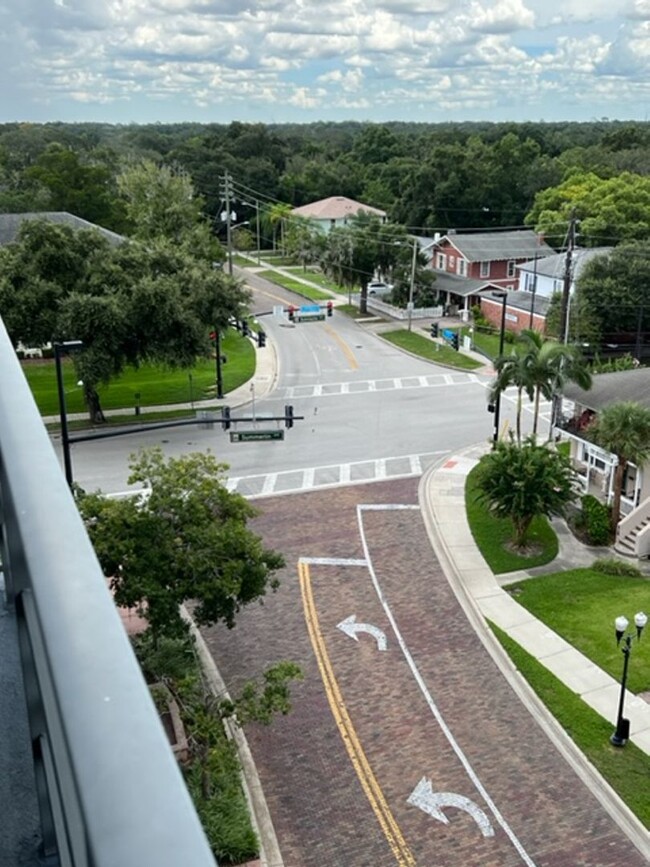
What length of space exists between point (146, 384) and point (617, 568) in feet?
95.2

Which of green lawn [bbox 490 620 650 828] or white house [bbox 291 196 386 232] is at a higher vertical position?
white house [bbox 291 196 386 232]

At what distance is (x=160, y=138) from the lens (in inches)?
6191

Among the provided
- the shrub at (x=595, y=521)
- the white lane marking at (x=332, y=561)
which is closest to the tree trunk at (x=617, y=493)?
the shrub at (x=595, y=521)

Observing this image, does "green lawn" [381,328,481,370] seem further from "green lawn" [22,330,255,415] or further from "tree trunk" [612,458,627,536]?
"tree trunk" [612,458,627,536]

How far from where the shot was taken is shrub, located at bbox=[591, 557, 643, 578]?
24.6 m

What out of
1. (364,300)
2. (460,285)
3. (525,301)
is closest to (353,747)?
(525,301)

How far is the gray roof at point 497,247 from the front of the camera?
6912 centimetres

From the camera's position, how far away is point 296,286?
262 feet

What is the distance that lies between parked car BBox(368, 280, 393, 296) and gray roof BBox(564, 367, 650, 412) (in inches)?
1599

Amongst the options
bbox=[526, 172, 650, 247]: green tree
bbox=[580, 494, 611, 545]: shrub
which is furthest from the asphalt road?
bbox=[526, 172, 650, 247]: green tree

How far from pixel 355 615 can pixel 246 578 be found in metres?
5.80

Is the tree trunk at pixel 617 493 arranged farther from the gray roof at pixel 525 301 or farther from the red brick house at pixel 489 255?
the red brick house at pixel 489 255

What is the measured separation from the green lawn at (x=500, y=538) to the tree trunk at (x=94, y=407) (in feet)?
57.6

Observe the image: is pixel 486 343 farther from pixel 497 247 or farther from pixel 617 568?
pixel 617 568
